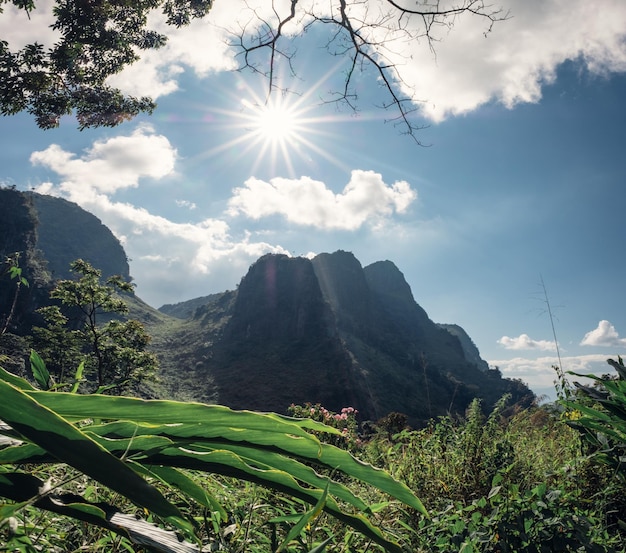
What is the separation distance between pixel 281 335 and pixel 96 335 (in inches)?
2626

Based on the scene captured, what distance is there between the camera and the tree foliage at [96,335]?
1434 centimetres

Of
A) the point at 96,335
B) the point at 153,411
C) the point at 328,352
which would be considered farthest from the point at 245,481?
the point at 328,352

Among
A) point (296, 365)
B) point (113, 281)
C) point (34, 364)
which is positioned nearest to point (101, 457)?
point (34, 364)

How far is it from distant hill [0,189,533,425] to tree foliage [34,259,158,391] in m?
18.4

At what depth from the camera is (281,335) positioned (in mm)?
80438

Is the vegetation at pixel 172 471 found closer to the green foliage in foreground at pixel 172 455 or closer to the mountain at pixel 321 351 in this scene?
the green foliage in foreground at pixel 172 455

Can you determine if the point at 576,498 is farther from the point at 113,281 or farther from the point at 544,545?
the point at 113,281

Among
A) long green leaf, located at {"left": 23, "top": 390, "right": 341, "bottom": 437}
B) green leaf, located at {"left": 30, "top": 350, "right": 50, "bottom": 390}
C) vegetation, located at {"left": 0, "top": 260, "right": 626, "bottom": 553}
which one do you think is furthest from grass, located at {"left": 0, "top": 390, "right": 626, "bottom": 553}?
green leaf, located at {"left": 30, "top": 350, "right": 50, "bottom": 390}

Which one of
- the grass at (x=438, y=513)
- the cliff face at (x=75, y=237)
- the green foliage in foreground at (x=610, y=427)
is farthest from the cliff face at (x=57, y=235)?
the green foliage in foreground at (x=610, y=427)

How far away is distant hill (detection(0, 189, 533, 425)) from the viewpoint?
187ft

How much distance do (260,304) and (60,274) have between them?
5676 cm

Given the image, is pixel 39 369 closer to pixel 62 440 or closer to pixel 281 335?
pixel 62 440

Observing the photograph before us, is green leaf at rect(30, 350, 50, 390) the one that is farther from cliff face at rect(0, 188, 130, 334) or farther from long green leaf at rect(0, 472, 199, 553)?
cliff face at rect(0, 188, 130, 334)

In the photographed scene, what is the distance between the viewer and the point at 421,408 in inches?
2386
